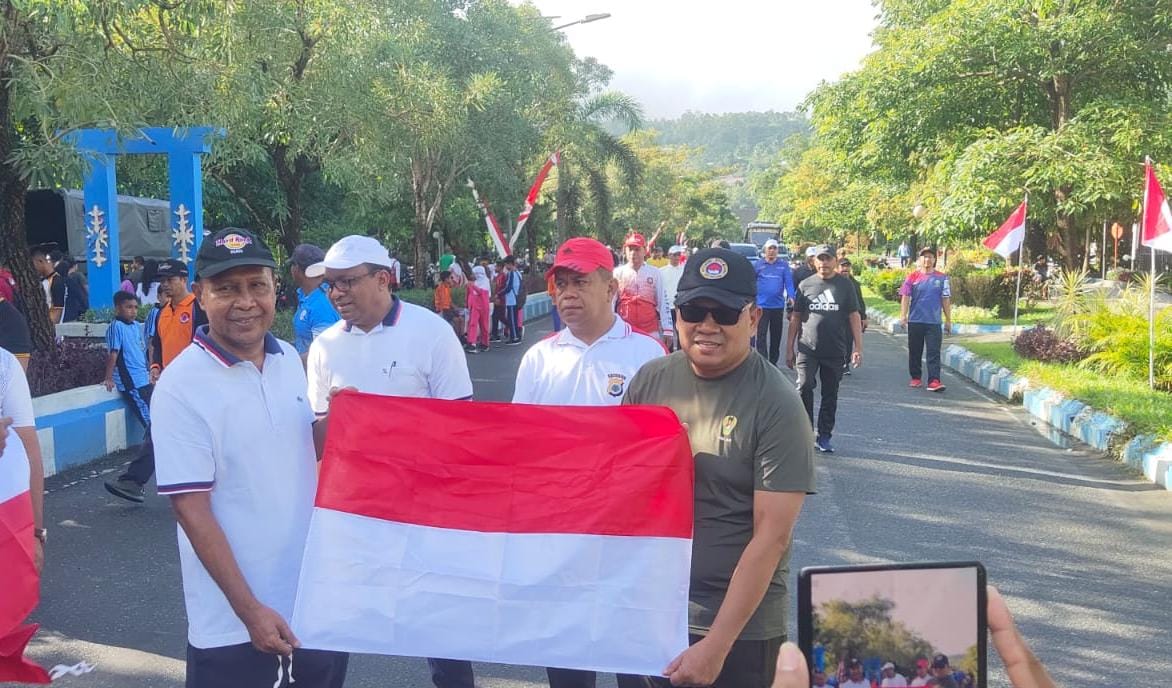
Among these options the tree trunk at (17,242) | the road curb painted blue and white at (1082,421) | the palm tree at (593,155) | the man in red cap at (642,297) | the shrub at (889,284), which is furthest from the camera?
the palm tree at (593,155)

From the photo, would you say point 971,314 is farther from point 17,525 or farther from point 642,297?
point 17,525

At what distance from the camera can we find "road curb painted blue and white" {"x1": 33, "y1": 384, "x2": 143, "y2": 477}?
878 centimetres

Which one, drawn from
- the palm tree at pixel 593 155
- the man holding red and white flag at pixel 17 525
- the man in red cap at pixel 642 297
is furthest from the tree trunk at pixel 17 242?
the palm tree at pixel 593 155

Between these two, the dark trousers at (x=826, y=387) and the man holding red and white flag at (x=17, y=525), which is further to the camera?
the dark trousers at (x=826, y=387)

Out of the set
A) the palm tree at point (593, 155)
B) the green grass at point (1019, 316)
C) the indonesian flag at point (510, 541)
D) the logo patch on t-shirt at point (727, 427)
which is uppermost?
the palm tree at point (593, 155)

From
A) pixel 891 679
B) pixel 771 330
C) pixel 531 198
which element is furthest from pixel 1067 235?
pixel 891 679

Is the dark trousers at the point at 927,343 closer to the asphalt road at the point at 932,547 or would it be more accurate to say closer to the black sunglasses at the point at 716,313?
the asphalt road at the point at 932,547

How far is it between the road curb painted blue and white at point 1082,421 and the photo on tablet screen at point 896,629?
24.8ft

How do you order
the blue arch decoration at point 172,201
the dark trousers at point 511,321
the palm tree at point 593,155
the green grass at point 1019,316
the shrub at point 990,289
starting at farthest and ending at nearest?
the palm tree at point 593,155 → the shrub at point 990,289 → the green grass at point 1019,316 → the dark trousers at point 511,321 → the blue arch decoration at point 172,201

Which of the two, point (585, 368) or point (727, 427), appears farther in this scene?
point (585, 368)

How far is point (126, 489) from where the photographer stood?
24.8 ft

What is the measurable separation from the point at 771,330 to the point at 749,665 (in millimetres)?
12538

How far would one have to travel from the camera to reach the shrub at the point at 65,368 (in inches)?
389

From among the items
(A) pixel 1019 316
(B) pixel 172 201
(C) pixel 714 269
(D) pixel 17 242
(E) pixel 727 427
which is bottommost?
(A) pixel 1019 316
